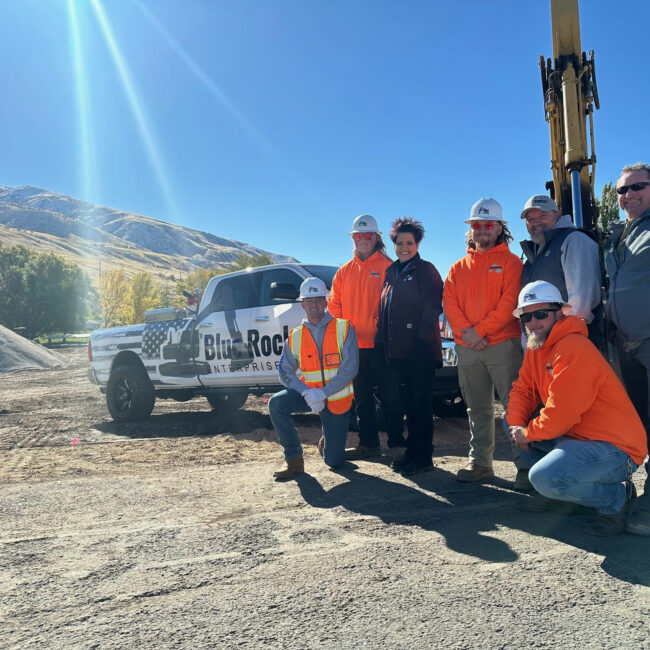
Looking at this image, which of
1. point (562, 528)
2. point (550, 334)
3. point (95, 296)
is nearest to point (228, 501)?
point (562, 528)

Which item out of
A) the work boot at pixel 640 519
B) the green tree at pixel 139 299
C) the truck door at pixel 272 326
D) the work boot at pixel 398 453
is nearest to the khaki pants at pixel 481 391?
the work boot at pixel 398 453

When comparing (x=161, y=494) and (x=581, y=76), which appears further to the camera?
(x=581, y=76)

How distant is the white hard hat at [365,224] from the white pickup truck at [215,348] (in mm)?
1371

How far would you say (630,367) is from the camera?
3.52 meters

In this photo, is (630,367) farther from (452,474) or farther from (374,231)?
(374,231)

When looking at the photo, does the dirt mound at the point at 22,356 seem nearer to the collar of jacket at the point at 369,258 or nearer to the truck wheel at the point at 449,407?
the truck wheel at the point at 449,407

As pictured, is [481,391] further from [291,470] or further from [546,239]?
[291,470]

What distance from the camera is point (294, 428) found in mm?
4949

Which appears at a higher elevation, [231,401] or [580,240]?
[580,240]

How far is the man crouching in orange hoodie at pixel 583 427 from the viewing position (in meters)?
3.19

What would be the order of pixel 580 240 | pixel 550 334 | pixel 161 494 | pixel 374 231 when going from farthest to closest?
pixel 374 231
pixel 161 494
pixel 580 240
pixel 550 334

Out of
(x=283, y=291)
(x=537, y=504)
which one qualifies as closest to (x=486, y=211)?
(x=537, y=504)

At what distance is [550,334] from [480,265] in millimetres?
1138

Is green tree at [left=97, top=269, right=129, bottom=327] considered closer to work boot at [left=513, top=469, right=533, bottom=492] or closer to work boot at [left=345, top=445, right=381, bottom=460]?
work boot at [left=345, top=445, right=381, bottom=460]
